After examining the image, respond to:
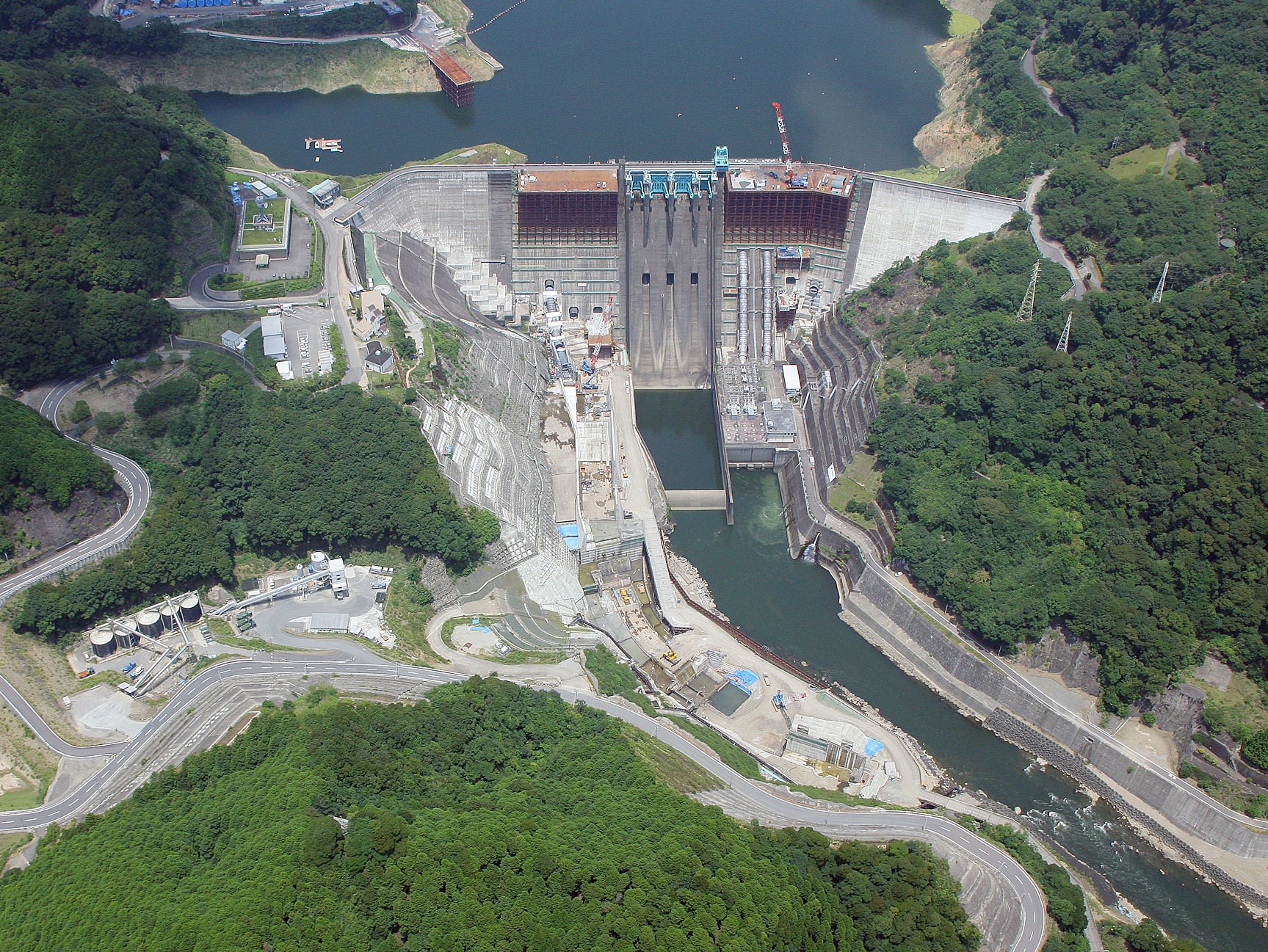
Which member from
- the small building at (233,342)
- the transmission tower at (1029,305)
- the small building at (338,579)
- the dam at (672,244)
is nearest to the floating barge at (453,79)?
the dam at (672,244)

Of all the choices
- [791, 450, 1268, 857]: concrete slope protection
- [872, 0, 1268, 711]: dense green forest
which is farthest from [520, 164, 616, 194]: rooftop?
[791, 450, 1268, 857]: concrete slope protection

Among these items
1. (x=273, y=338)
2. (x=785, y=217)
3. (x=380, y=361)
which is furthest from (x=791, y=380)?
(x=273, y=338)

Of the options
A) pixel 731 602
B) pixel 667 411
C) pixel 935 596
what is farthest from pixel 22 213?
pixel 935 596

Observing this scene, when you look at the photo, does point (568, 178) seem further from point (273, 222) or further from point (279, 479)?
point (279, 479)

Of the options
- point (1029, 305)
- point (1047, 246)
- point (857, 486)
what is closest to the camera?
point (857, 486)

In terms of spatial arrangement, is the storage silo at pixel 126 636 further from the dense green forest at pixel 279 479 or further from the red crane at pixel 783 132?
the red crane at pixel 783 132

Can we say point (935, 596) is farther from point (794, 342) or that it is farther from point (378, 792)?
point (378, 792)

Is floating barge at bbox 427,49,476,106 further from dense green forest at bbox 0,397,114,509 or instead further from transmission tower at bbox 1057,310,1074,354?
transmission tower at bbox 1057,310,1074,354
